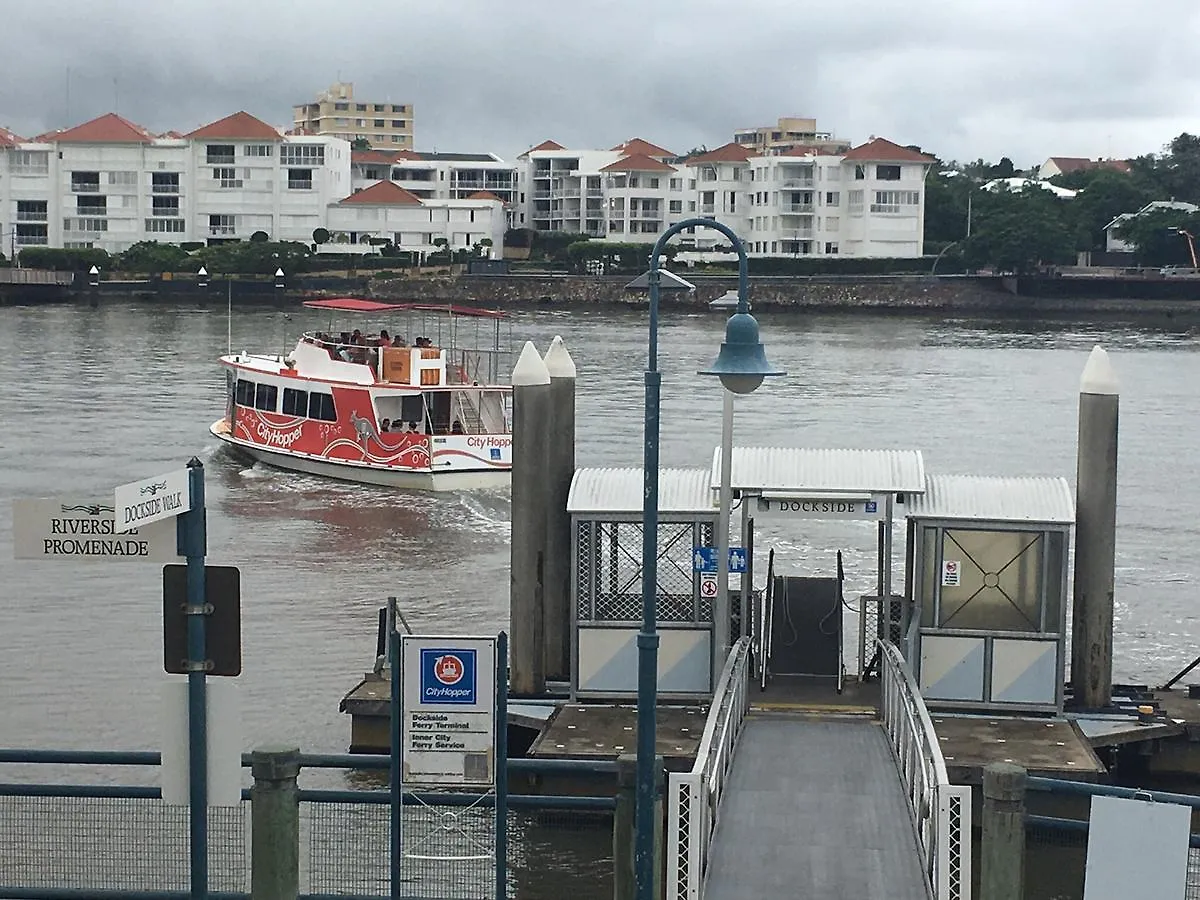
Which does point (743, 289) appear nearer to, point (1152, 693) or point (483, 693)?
point (483, 693)

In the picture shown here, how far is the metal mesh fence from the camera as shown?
13.2m

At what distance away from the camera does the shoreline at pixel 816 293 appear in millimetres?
112500

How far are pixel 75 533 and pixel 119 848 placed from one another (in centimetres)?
622

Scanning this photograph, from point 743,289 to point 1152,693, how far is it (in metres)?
7.33

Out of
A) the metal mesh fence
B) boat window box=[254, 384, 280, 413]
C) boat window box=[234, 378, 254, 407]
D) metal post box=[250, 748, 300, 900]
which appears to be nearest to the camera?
metal post box=[250, 748, 300, 900]

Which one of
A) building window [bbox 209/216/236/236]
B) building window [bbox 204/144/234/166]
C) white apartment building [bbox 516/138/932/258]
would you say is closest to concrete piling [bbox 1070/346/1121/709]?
white apartment building [bbox 516/138/932/258]

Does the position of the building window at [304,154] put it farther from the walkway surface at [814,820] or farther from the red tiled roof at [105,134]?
the walkway surface at [814,820]

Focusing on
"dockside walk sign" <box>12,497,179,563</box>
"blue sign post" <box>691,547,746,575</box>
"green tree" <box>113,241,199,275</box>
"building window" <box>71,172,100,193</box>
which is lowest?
"blue sign post" <box>691,547,746,575</box>

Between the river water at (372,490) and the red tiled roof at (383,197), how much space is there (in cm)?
3688

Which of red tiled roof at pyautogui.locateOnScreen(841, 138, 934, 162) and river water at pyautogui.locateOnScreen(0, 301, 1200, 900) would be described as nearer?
river water at pyautogui.locateOnScreen(0, 301, 1200, 900)

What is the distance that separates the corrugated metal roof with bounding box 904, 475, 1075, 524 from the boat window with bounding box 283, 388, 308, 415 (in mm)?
25825

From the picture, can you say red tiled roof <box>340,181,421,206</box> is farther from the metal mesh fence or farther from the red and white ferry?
the metal mesh fence

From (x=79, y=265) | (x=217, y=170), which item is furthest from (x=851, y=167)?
(x=79, y=265)

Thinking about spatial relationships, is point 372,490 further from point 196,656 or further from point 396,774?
point 196,656
